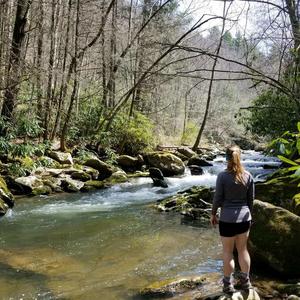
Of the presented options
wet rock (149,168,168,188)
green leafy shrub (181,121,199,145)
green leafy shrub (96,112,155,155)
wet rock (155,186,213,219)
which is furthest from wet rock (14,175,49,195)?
green leafy shrub (181,121,199,145)

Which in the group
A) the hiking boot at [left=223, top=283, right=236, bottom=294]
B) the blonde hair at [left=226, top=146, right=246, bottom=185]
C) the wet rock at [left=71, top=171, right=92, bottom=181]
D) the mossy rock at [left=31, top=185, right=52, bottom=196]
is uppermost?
the blonde hair at [left=226, top=146, right=246, bottom=185]

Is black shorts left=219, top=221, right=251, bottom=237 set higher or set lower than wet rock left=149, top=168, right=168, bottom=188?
higher

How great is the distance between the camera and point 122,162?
18.1 m

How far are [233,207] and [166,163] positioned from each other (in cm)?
1303

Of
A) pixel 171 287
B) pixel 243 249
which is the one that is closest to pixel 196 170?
pixel 171 287

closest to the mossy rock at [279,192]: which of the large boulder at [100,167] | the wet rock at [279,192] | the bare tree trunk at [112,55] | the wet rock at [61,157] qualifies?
the wet rock at [279,192]

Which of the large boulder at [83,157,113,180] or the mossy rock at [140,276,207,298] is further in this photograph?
the large boulder at [83,157,113,180]

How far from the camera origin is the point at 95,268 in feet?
20.0

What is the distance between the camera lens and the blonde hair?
4375 mm

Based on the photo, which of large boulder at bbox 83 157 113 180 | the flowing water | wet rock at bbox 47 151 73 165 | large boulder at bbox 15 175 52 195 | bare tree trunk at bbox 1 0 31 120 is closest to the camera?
the flowing water

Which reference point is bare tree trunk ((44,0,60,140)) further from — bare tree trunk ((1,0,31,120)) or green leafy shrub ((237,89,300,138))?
green leafy shrub ((237,89,300,138))

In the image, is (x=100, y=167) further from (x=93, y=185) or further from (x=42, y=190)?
(x=42, y=190)

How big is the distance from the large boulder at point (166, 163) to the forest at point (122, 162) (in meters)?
0.05

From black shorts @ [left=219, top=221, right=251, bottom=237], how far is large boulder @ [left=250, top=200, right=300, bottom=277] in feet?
3.39
